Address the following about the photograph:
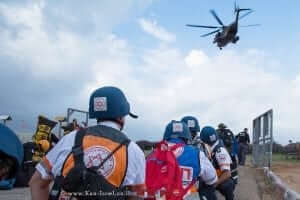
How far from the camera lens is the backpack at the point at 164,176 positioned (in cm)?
506

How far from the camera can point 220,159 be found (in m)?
8.38

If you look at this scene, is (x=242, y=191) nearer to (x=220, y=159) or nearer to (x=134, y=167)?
(x=220, y=159)

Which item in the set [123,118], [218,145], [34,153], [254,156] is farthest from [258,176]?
[123,118]

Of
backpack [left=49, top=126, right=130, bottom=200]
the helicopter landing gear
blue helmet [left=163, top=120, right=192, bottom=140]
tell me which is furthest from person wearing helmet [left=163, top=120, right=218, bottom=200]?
the helicopter landing gear

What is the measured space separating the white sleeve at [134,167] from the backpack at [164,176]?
1.13 metres

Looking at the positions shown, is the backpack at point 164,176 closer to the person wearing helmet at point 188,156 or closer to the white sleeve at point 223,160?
the person wearing helmet at point 188,156

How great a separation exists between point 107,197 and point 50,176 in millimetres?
436

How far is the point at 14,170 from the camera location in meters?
3.83

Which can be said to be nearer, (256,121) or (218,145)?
(218,145)

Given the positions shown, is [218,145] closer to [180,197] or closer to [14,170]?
[180,197]

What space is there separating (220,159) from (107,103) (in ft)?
15.6

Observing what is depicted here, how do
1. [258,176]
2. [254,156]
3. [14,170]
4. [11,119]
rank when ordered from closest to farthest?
[14,170], [11,119], [258,176], [254,156]

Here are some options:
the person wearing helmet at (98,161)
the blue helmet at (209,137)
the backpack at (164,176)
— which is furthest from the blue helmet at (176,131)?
the blue helmet at (209,137)

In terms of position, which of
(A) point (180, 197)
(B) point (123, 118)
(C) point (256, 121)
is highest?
(C) point (256, 121)
